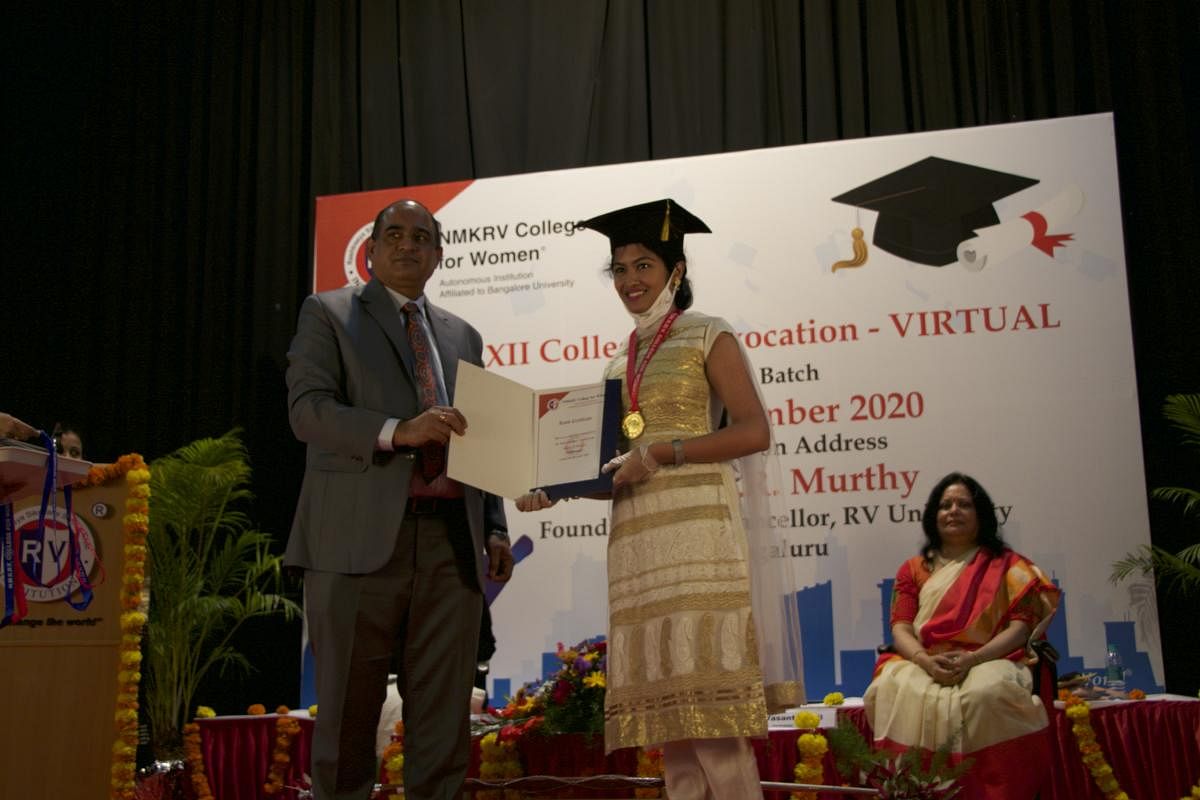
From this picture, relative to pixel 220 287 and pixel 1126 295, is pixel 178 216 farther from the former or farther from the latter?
pixel 1126 295

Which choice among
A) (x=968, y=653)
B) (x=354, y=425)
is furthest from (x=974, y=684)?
(x=354, y=425)

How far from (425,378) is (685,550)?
0.76 meters

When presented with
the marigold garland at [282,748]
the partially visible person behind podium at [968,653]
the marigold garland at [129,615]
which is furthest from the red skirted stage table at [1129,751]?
the marigold garland at [282,748]

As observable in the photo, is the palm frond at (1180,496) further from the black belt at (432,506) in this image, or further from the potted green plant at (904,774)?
the black belt at (432,506)

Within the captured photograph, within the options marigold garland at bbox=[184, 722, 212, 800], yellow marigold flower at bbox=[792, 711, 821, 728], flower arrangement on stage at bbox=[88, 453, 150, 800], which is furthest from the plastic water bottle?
marigold garland at bbox=[184, 722, 212, 800]

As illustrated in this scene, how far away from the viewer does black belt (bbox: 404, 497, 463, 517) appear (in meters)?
2.67

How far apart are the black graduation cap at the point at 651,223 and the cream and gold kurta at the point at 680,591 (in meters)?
0.25

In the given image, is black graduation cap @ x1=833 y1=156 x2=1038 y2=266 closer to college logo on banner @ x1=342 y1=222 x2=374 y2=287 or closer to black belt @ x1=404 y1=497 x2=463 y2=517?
college logo on banner @ x1=342 y1=222 x2=374 y2=287

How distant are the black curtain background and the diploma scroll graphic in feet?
2.07

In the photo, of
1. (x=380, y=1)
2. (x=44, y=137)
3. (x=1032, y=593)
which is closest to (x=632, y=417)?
(x=1032, y=593)

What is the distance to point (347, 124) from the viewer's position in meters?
6.21

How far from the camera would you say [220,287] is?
20.5ft

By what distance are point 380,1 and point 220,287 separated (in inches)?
71.1

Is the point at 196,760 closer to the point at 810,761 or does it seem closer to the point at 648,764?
the point at 648,764
